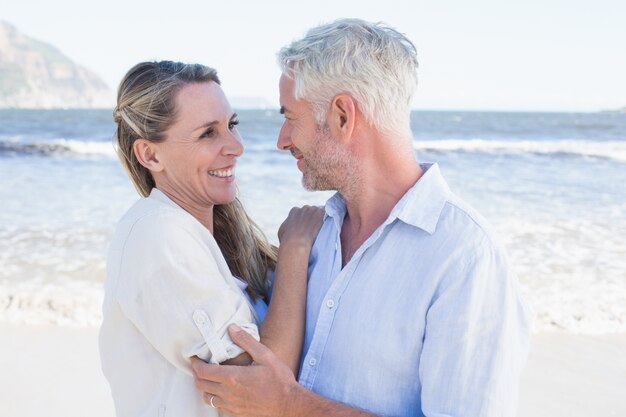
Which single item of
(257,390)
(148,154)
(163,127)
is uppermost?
(163,127)

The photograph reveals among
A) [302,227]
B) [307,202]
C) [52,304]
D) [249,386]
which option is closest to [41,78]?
[307,202]

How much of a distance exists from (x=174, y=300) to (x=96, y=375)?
282 cm

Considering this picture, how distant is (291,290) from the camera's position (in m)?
2.22

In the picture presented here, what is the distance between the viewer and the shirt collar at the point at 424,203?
1.96 m

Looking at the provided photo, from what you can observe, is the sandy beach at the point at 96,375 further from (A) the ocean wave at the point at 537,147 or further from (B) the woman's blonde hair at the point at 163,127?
(A) the ocean wave at the point at 537,147

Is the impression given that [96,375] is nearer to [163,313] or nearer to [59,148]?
[163,313]

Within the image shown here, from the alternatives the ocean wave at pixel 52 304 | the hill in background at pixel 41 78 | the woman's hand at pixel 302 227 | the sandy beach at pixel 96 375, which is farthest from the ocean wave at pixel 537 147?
the hill in background at pixel 41 78

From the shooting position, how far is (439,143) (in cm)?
2566

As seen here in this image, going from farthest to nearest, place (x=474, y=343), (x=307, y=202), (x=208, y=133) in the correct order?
(x=307, y=202) < (x=208, y=133) < (x=474, y=343)

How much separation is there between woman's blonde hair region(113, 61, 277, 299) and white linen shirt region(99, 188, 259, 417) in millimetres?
326

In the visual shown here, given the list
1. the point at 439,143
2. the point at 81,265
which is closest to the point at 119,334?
the point at 81,265

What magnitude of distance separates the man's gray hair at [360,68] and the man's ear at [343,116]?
17mm

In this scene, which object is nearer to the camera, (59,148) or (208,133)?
(208,133)

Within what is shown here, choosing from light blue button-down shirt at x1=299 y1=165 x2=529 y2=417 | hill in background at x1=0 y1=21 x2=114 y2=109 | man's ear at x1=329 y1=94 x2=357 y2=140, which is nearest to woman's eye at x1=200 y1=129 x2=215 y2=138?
man's ear at x1=329 y1=94 x2=357 y2=140
